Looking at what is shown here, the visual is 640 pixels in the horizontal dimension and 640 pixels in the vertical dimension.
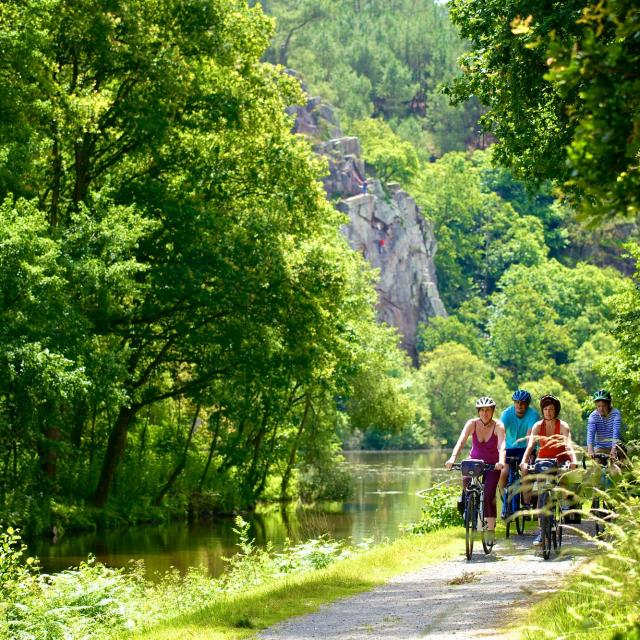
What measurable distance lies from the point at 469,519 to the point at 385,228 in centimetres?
10605

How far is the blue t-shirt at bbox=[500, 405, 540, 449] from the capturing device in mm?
14828

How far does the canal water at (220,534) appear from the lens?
2277 centimetres

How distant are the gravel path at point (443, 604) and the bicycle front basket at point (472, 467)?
96cm

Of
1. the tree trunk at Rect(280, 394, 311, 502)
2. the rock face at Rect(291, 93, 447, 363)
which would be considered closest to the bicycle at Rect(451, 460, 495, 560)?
the tree trunk at Rect(280, 394, 311, 502)

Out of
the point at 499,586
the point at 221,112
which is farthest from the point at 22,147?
the point at 499,586

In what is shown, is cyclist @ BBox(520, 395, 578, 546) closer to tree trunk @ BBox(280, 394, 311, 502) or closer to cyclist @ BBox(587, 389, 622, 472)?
cyclist @ BBox(587, 389, 622, 472)

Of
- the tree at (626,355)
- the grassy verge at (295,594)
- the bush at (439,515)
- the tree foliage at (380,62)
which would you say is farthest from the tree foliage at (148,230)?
the tree foliage at (380,62)

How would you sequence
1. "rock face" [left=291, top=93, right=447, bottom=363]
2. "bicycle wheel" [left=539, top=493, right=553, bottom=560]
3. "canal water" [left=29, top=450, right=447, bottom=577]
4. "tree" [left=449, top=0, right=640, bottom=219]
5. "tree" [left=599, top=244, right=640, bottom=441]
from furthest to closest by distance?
"rock face" [left=291, top=93, right=447, bottom=363]
"tree" [left=599, top=244, right=640, bottom=441]
"canal water" [left=29, top=450, right=447, bottom=577]
"bicycle wheel" [left=539, top=493, right=553, bottom=560]
"tree" [left=449, top=0, right=640, bottom=219]

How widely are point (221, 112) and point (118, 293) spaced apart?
6.09 m

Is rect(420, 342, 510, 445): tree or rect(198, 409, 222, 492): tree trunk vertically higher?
rect(420, 342, 510, 445): tree

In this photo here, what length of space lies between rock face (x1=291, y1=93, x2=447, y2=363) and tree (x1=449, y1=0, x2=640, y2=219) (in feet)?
307

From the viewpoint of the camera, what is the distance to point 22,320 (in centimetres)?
2212

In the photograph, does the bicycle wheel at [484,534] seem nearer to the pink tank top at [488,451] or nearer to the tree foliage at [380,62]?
the pink tank top at [488,451]

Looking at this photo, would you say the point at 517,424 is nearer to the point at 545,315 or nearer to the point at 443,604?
the point at 443,604
